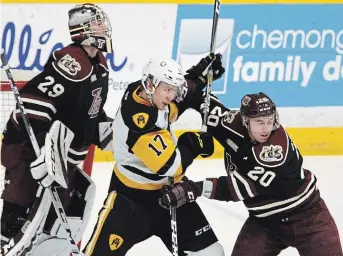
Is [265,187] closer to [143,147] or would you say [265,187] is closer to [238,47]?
[143,147]

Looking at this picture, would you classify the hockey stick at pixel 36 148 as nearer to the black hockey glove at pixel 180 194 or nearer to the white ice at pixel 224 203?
the black hockey glove at pixel 180 194

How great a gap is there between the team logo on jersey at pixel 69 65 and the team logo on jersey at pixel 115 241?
2.29 feet

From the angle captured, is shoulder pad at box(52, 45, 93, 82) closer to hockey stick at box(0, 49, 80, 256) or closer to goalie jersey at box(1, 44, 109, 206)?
goalie jersey at box(1, 44, 109, 206)

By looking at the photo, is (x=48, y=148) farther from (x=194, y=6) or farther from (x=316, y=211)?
(x=194, y=6)

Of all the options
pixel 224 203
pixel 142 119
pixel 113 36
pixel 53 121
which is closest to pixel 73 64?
pixel 53 121

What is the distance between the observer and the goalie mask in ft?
9.95

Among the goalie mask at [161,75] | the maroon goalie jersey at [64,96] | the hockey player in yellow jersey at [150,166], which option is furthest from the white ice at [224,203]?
the goalie mask at [161,75]

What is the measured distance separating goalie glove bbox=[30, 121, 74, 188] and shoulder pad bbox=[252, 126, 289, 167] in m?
0.82

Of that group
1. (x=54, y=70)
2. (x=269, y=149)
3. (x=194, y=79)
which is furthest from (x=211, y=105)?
(x=54, y=70)

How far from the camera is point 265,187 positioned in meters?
3.17

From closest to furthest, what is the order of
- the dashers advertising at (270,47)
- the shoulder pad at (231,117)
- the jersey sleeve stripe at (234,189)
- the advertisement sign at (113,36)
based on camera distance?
the jersey sleeve stripe at (234,189)
the shoulder pad at (231,117)
the advertisement sign at (113,36)
the dashers advertising at (270,47)

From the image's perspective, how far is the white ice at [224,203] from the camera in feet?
13.6

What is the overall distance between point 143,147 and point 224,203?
1.72 metres

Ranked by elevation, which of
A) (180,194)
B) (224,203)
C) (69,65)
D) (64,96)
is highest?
(69,65)
